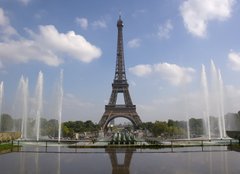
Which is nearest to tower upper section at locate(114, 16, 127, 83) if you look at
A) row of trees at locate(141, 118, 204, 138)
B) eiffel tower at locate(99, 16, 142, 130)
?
eiffel tower at locate(99, 16, 142, 130)

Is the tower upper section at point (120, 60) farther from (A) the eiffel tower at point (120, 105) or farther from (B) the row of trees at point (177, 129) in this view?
(B) the row of trees at point (177, 129)

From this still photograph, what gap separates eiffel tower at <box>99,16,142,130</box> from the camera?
82250 millimetres

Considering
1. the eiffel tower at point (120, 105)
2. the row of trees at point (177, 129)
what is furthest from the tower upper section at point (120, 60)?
the row of trees at point (177, 129)

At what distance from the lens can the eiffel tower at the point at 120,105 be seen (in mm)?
82250

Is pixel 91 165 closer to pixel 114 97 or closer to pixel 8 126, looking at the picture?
pixel 8 126

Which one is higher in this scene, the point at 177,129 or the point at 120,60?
the point at 120,60

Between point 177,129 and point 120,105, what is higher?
point 120,105

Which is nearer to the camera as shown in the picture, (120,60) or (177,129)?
(177,129)

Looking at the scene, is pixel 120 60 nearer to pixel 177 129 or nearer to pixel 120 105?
pixel 120 105

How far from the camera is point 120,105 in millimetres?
A: 83625

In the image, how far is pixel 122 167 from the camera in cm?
1147

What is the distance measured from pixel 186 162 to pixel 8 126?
44335 millimetres

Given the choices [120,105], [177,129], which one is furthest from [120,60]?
[177,129]

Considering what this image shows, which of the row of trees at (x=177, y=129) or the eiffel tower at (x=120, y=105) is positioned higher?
the eiffel tower at (x=120, y=105)
